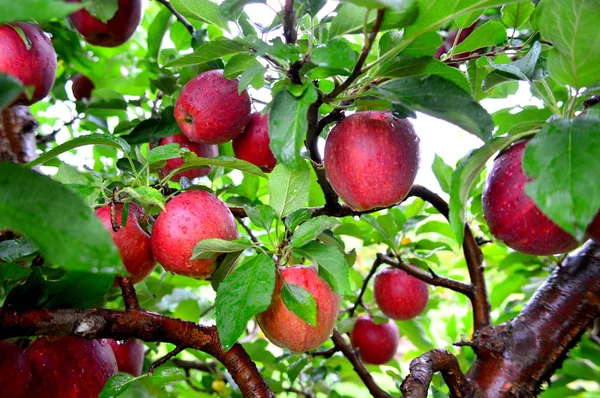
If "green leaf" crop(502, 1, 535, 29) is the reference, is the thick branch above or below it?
below

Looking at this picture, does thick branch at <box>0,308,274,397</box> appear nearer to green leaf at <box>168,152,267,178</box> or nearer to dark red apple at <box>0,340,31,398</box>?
dark red apple at <box>0,340,31,398</box>

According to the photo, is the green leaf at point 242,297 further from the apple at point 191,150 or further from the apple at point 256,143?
the apple at point 191,150

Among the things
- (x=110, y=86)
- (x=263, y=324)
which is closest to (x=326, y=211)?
(x=263, y=324)

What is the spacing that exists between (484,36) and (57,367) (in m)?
0.82

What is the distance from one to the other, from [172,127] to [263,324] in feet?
1.63

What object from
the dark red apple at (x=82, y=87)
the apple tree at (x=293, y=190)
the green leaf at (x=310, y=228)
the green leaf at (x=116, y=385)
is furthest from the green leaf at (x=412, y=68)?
the dark red apple at (x=82, y=87)

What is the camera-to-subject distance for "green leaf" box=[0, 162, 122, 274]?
404 millimetres

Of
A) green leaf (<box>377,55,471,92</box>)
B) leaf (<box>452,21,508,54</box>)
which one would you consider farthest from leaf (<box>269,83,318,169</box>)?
leaf (<box>452,21,508,54</box>)

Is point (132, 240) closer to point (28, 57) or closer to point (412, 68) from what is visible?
point (28, 57)

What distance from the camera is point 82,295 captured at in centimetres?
74

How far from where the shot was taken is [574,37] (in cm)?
59

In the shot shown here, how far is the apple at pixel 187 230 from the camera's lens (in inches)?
31.1

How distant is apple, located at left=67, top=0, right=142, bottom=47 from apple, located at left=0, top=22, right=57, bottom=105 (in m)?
0.20

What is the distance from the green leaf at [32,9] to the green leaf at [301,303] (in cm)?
50
